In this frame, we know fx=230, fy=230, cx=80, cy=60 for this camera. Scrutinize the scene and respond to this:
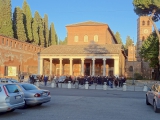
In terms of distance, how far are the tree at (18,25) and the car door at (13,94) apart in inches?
1878

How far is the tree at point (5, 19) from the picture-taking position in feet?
165

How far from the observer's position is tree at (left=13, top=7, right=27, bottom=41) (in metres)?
56.0

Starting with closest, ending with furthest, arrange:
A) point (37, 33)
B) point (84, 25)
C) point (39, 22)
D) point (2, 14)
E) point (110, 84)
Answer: point (110, 84)
point (2, 14)
point (84, 25)
point (37, 33)
point (39, 22)

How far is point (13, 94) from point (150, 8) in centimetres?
3223

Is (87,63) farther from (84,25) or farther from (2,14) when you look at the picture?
(2,14)

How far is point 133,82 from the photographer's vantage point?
128ft

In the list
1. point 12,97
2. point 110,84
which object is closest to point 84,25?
point 110,84

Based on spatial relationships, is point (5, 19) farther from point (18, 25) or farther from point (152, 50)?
point (152, 50)

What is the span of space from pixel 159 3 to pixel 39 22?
43.8 m

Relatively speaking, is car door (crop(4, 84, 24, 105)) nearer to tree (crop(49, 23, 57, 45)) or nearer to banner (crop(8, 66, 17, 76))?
banner (crop(8, 66, 17, 76))

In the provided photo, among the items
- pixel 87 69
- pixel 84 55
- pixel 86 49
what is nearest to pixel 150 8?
pixel 84 55

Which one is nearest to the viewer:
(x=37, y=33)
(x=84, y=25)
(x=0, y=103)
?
(x=0, y=103)

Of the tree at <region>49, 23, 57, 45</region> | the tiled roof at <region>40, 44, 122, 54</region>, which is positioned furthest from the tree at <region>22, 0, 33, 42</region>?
the tree at <region>49, 23, 57, 45</region>

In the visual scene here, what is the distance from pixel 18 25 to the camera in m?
56.0
